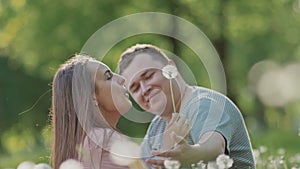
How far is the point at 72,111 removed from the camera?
14.7ft

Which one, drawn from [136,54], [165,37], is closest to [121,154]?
[136,54]

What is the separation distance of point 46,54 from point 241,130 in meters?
12.9

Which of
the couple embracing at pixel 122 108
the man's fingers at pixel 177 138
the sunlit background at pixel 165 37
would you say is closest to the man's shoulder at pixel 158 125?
the couple embracing at pixel 122 108

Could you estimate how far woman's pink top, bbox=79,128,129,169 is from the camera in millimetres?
4387

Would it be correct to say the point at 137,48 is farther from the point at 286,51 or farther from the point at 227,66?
the point at 286,51

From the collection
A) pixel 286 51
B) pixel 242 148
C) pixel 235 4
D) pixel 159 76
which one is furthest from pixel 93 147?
pixel 286 51

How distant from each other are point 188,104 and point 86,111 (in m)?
0.53

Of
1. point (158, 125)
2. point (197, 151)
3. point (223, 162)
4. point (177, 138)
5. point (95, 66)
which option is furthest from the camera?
point (158, 125)

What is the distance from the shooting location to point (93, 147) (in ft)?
14.4

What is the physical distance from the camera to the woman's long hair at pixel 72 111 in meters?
4.47

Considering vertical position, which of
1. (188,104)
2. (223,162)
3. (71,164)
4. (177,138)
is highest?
(188,104)

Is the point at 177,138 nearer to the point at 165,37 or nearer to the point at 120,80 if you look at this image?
the point at 120,80

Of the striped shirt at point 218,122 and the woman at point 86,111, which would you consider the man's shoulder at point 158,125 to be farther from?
the woman at point 86,111

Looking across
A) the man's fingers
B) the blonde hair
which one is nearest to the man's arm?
the man's fingers
